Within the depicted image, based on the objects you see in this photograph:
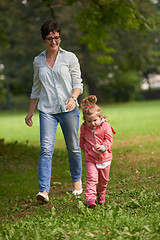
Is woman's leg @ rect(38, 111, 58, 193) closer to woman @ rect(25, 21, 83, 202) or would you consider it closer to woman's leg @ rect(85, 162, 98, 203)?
woman @ rect(25, 21, 83, 202)

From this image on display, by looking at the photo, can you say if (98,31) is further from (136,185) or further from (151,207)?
(151,207)

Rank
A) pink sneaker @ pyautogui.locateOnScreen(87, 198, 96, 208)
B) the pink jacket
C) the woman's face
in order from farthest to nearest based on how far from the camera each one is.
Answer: the woman's face, the pink jacket, pink sneaker @ pyautogui.locateOnScreen(87, 198, 96, 208)

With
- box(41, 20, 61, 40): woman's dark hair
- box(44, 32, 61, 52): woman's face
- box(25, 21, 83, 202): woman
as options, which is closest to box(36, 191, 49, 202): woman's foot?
box(25, 21, 83, 202): woman

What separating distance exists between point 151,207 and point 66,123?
1.67 m

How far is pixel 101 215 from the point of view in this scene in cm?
466

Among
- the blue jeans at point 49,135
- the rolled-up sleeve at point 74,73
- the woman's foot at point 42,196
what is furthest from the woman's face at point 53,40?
the woman's foot at point 42,196

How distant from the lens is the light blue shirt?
18.7 ft

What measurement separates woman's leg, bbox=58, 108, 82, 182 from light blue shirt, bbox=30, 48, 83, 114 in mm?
141

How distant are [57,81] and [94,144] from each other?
114 cm

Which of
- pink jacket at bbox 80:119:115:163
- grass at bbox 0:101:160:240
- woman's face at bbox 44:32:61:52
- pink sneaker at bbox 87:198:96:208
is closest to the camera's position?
grass at bbox 0:101:160:240

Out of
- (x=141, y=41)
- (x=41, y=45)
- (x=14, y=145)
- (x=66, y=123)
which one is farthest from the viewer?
(x=141, y=41)

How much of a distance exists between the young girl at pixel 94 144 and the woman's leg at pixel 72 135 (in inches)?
22.5

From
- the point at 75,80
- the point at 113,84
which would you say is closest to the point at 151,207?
the point at 75,80

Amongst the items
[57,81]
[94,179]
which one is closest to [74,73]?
[57,81]
